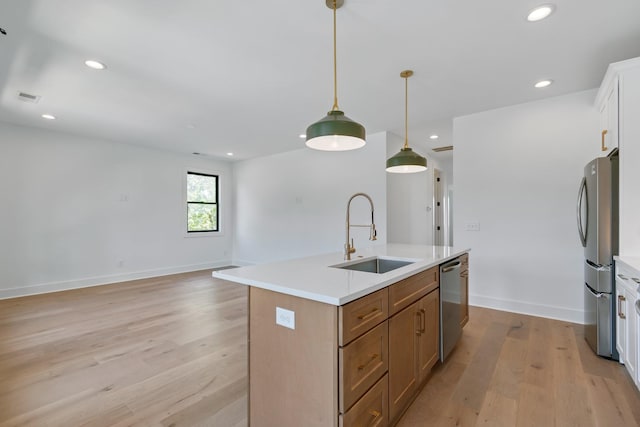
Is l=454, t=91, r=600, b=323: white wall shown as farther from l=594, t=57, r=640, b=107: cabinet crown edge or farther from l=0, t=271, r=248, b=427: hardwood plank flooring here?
l=0, t=271, r=248, b=427: hardwood plank flooring

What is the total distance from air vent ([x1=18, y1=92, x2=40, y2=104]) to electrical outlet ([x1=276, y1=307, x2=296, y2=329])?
4.03 m

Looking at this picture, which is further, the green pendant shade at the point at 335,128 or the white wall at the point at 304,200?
the white wall at the point at 304,200

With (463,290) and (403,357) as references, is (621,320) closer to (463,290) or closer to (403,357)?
(463,290)

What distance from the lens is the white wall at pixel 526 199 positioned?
3.39 meters

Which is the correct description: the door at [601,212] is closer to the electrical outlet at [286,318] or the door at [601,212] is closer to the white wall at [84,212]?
the electrical outlet at [286,318]

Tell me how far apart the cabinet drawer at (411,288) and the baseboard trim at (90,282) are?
222 inches

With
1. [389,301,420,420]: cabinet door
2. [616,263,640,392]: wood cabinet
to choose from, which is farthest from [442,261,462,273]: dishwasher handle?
[616,263,640,392]: wood cabinet

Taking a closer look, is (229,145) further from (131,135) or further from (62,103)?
(62,103)

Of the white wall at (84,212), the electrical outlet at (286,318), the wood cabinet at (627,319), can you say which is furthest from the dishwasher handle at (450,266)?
the white wall at (84,212)

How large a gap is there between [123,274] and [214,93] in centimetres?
414

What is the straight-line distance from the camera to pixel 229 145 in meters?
5.82

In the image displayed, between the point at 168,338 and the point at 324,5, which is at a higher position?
the point at 324,5

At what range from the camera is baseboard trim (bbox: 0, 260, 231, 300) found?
180 inches

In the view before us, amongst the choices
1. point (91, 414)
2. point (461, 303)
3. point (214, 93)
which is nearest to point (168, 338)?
point (91, 414)
